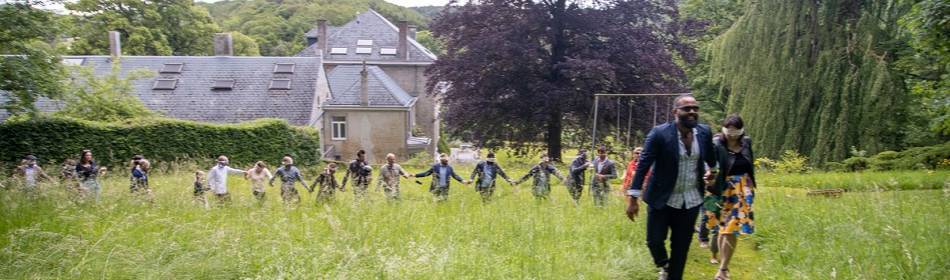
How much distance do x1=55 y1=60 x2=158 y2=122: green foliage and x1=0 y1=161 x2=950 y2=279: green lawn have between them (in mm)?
18539

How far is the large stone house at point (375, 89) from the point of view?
113 ft

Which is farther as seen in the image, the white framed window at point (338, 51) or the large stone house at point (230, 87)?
the white framed window at point (338, 51)

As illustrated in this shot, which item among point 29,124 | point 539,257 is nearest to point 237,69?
point 29,124

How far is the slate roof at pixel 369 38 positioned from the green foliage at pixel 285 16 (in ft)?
71.5

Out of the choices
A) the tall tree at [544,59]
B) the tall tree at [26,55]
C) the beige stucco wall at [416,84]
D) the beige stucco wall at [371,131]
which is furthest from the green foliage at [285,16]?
the tall tree at [26,55]

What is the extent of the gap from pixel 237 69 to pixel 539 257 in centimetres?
3098

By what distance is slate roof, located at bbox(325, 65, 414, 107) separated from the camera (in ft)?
114

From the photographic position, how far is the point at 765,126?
17766 millimetres

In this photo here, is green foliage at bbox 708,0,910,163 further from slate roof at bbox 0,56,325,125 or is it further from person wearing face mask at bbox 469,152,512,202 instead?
slate roof at bbox 0,56,325,125

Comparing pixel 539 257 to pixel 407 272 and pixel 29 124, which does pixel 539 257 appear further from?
pixel 29 124

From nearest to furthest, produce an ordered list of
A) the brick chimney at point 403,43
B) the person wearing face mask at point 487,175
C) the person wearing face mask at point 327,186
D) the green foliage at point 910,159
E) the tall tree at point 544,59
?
the person wearing face mask at point 327,186, the person wearing face mask at point 487,175, the green foliage at point 910,159, the tall tree at point 544,59, the brick chimney at point 403,43

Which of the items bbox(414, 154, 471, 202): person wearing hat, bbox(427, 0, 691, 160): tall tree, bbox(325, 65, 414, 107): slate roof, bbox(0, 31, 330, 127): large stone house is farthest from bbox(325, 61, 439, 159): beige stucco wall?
bbox(414, 154, 471, 202): person wearing hat

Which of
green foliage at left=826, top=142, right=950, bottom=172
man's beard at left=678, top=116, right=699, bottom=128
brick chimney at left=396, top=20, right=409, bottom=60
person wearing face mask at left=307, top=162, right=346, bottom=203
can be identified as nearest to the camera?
man's beard at left=678, top=116, right=699, bottom=128

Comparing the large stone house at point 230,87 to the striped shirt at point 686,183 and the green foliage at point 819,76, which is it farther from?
the striped shirt at point 686,183
